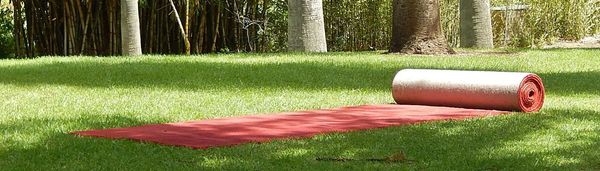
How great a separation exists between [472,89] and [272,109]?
56.3 inches

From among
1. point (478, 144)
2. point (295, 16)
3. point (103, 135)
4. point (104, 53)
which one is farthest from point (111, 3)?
point (478, 144)

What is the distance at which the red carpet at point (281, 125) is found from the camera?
6.28 meters

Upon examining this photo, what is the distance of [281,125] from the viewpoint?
7027 mm

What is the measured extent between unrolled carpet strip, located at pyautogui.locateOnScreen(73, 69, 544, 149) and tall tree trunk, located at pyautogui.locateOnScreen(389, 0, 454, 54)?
14.7 feet

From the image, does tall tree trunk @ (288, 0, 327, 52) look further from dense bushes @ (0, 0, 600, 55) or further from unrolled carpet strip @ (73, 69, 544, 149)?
unrolled carpet strip @ (73, 69, 544, 149)

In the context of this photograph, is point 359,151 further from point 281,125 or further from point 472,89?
point 472,89

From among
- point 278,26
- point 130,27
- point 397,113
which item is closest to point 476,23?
point 278,26

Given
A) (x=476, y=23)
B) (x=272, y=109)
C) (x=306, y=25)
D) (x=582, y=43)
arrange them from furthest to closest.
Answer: (x=582, y=43)
(x=476, y=23)
(x=306, y=25)
(x=272, y=109)

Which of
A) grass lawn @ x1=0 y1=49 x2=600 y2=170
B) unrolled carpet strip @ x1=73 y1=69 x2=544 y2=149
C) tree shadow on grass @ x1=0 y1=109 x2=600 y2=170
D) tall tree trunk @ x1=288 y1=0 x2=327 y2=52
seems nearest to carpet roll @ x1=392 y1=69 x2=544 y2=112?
unrolled carpet strip @ x1=73 y1=69 x2=544 y2=149

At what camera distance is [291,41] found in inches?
572

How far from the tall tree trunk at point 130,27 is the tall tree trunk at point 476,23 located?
4.58m

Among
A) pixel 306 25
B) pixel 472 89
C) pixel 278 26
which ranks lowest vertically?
pixel 472 89

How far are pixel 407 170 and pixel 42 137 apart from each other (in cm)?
221

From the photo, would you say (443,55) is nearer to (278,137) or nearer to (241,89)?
(241,89)
